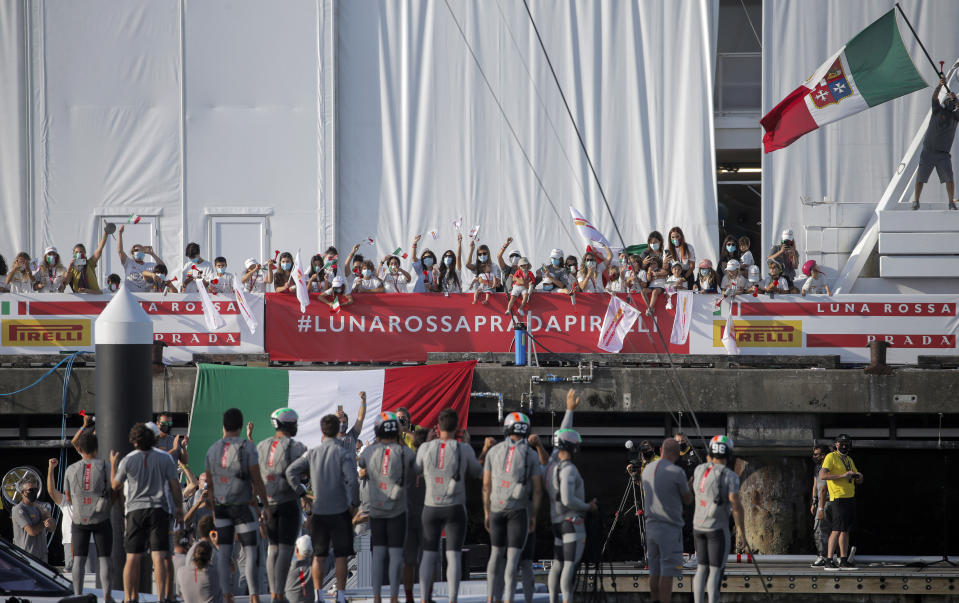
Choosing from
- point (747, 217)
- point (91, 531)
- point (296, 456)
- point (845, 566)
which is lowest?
point (845, 566)

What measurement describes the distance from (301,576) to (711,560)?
3897 millimetres

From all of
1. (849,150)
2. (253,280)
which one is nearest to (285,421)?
(253,280)

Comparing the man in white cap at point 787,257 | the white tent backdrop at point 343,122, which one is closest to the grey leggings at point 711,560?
the man in white cap at point 787,257

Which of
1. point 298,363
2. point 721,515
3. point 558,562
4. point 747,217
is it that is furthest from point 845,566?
point 747,217

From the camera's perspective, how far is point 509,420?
1096 cm

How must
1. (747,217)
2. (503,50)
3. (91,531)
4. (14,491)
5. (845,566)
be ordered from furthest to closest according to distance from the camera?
(747,217) < (503,50) < (14,491) < (845,566) < (91,531)

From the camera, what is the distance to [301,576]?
35.0 feet

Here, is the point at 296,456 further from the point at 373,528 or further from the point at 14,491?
the point at 14,491

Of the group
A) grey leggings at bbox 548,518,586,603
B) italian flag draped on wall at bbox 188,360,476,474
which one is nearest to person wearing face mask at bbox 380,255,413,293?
italian flag draped on wall at bbox 188,360,476,474

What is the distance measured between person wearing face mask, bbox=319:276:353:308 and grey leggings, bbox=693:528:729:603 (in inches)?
296

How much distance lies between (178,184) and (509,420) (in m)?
14.8

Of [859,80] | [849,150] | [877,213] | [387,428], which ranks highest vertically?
[859,80]

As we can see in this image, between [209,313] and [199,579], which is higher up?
[209,313]

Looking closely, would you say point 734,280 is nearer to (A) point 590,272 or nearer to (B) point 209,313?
(A) point 590,272
